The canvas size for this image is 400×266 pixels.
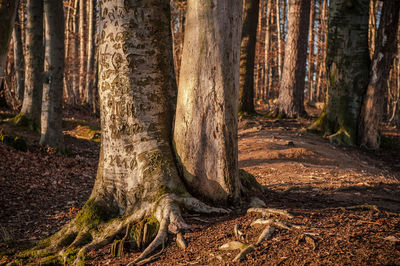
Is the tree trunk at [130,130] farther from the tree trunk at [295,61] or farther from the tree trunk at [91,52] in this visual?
the tree trunk at [91,52]

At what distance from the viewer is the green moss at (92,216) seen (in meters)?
3.42

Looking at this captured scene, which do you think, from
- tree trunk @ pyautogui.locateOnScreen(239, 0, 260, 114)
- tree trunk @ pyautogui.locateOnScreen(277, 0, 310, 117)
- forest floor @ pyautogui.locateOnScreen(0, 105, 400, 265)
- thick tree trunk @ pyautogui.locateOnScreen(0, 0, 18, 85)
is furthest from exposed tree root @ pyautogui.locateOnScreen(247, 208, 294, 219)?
tree trunk @ pyautogui.locateOnScreen(239, 0, 260, 114)

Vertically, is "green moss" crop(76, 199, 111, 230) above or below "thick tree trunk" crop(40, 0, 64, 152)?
below

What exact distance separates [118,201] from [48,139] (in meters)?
5.97

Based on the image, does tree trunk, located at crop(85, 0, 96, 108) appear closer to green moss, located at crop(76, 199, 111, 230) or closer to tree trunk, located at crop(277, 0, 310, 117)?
tree trunk, located at crop(277, 0, 310, 117)

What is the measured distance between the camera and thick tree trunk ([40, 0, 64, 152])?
329 inches

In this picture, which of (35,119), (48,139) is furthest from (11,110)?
(48,139)

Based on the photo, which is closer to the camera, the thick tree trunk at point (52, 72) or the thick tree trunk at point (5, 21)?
the thick tree trunk at point (5, 21)

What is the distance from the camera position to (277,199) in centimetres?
417

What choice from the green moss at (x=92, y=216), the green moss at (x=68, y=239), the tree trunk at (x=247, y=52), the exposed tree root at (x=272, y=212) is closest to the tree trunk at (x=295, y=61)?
the tree trunk at (x=247, y=52)

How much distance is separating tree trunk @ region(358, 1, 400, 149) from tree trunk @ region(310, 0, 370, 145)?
0.19 meters

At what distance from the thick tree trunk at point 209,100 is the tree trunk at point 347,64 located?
254 inches

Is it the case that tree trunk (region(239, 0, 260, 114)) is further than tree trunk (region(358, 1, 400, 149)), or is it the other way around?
tree trunk (region(239, 0, 260, 114))

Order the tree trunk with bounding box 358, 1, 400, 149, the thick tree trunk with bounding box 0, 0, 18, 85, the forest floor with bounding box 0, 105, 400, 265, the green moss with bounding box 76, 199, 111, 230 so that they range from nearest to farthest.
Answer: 1. the forest floor with bounding box 0, 105, 400, 265
2. the green moss with bounding box 76, 199, 111, 230
3. the thick tree trunk with bounding box 0, 0, 18, 85
4. the tree trunk with bounding box 358, 1, 400, 149
